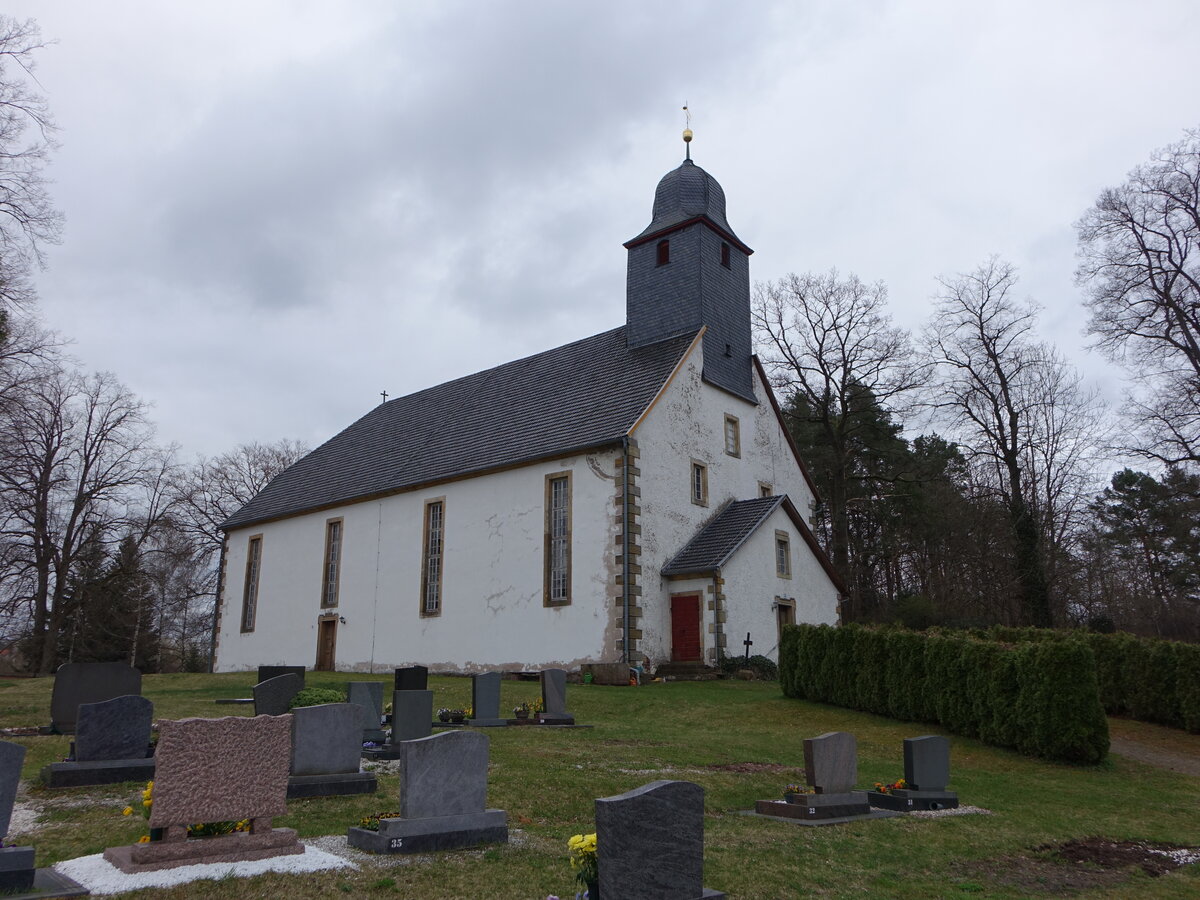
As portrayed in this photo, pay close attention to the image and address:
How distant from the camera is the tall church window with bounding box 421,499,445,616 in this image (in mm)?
25625

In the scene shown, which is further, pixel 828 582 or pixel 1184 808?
pixel 828 582

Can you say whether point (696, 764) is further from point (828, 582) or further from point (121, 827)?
point (828, 582)

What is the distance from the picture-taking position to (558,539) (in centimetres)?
2308

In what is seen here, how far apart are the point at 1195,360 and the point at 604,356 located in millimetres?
17107

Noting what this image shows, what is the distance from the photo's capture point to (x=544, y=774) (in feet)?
32.1

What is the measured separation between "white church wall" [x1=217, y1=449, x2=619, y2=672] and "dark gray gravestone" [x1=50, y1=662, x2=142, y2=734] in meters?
11.5

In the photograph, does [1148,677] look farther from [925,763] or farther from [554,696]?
[554,696]

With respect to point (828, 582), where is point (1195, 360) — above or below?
above

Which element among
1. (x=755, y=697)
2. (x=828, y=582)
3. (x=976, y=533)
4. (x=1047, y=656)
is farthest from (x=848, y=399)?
(x=1047, y=656)

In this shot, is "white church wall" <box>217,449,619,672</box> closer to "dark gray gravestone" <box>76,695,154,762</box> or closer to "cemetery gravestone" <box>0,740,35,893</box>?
"dark gray gravestone" <box>76,695,154,762</box>

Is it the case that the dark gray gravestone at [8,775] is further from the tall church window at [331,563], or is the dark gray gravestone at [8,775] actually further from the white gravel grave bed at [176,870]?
the tall church window at [331,563]

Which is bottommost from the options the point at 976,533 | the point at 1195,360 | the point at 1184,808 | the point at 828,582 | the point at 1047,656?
the point at 1184,808

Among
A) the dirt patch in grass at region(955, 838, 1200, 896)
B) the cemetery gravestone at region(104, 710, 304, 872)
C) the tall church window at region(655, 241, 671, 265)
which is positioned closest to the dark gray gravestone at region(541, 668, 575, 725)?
the dirt patch in grass at region(955, 838, 1200, 896)

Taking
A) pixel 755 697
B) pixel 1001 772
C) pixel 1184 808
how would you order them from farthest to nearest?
pixel 755 697, pixel 1001 772, pixel 1184 808
